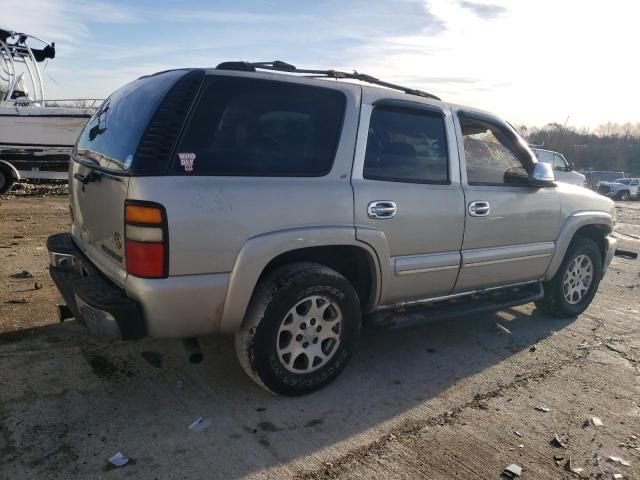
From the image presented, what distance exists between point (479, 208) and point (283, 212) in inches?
68.3

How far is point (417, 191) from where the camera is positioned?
3.65 meters

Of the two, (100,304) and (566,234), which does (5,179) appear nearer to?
(100,304)

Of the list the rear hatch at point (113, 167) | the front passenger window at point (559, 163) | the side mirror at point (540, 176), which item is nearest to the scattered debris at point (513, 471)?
the rear hatch at point (113, 167)

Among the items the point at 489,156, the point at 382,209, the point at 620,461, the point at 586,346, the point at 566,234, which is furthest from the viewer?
the point at 566,234

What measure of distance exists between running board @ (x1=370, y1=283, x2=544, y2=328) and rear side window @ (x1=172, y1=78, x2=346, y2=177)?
120 cm

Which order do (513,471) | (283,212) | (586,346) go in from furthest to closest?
(586,346) < (283,212) < (513,471)

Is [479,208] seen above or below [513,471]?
A: above

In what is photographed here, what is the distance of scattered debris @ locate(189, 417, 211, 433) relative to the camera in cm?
295

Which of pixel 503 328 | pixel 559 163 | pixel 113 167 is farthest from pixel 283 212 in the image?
pixel 559 163

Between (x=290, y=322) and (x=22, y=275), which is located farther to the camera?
(x=22, y=275)

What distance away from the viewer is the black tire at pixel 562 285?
16.5ft

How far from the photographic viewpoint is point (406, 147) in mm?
3725

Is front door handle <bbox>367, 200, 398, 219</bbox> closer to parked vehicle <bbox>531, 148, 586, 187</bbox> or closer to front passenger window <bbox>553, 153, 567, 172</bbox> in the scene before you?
parked vehicle <bbox>531, 148, 586, 187</bbox>

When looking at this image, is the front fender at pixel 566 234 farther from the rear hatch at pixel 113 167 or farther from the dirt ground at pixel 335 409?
the rear hatch at pixel 113 167
